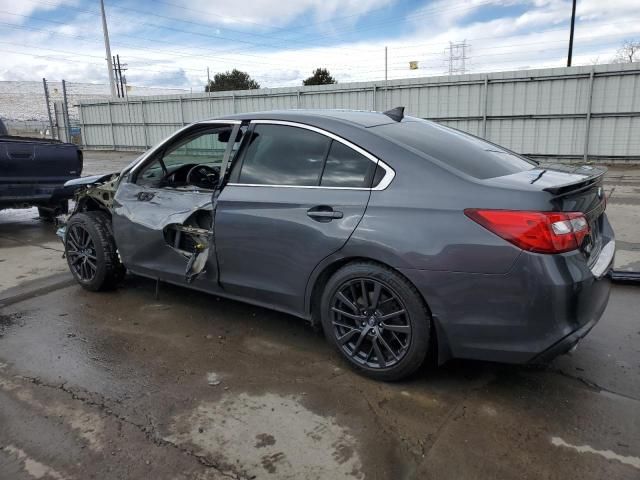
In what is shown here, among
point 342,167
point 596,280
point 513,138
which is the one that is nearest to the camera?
point 596,280

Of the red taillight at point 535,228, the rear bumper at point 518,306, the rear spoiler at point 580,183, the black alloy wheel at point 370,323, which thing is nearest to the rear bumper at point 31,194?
the black alloy wheel at point 370,323

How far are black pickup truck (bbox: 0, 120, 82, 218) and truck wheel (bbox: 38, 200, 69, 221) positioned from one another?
1cm

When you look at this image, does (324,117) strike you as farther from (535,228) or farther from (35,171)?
(35,171)

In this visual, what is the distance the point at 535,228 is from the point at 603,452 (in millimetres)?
1079

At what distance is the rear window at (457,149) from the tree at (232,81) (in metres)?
53.5

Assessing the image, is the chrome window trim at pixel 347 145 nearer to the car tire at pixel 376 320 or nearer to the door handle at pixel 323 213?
the door handle at pixel 323 213

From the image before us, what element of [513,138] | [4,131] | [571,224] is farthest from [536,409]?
[513,138]

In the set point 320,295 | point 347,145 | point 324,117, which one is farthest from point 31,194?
point 347,145

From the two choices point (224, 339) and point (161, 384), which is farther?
point (224, 339)

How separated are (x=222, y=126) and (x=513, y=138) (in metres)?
14.2

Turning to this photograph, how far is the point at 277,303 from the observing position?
341cm

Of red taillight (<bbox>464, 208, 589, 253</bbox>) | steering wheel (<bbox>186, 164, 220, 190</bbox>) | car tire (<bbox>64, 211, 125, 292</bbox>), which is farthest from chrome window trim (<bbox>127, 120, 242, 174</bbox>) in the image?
red taillight (<bbox>464, 208, 589, 253</bbox>)

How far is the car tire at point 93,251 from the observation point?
4559mm

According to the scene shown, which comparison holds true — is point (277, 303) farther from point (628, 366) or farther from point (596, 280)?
point (628, 366)
